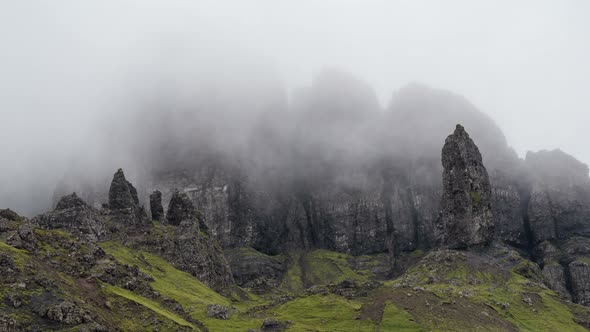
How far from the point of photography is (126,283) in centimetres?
19975

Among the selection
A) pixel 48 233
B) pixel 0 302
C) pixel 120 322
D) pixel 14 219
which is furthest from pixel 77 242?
pixel 0 302

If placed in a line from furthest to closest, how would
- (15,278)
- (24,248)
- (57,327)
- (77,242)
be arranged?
(77,242) < (24,248) < (15,278) < (57,327)

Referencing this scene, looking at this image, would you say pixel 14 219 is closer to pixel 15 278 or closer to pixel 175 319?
pixel 15 278

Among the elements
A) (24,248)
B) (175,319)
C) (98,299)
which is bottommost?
(175,319)

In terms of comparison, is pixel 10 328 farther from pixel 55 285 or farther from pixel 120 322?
pixel 120 322

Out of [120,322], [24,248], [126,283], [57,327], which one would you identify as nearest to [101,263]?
[126,283]

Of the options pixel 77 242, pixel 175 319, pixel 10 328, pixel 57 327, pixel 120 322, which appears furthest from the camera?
pixel 77 242

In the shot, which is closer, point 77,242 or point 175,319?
point 175,319

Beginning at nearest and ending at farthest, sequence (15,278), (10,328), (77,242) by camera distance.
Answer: (10,328) < (15,278) < (77,242)

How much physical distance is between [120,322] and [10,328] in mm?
37574

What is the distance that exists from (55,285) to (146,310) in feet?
117

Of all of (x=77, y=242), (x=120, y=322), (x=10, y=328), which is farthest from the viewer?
(x=77, y=242)

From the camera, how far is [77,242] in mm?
199750

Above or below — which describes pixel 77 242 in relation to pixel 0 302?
above
